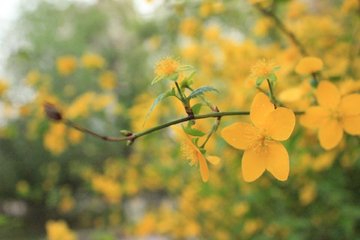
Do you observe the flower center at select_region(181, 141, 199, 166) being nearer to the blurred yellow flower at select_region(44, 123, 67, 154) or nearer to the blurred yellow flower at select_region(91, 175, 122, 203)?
the blurred yellow flower at select_region(44, 123, 67, 154)

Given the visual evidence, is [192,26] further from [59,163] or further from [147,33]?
[59,163]

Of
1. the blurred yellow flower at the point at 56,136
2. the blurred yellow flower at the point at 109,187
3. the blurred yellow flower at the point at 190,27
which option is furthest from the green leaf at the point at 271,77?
the blurred yellow flower at the point at 109,187

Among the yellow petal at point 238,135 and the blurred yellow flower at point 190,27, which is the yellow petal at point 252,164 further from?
the blurred yellow flower at point 190,27

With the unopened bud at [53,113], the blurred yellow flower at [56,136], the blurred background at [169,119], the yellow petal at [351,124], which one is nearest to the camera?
the unopened bud at [53,113]

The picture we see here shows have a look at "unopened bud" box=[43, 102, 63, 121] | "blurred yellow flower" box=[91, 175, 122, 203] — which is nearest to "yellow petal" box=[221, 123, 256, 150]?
"unopened bud" box=[43, 102, 63, 121]

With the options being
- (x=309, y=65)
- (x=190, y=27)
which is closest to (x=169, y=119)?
(x=190, y=27)

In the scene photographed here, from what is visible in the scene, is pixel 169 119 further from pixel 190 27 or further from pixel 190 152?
pixel 190 152
